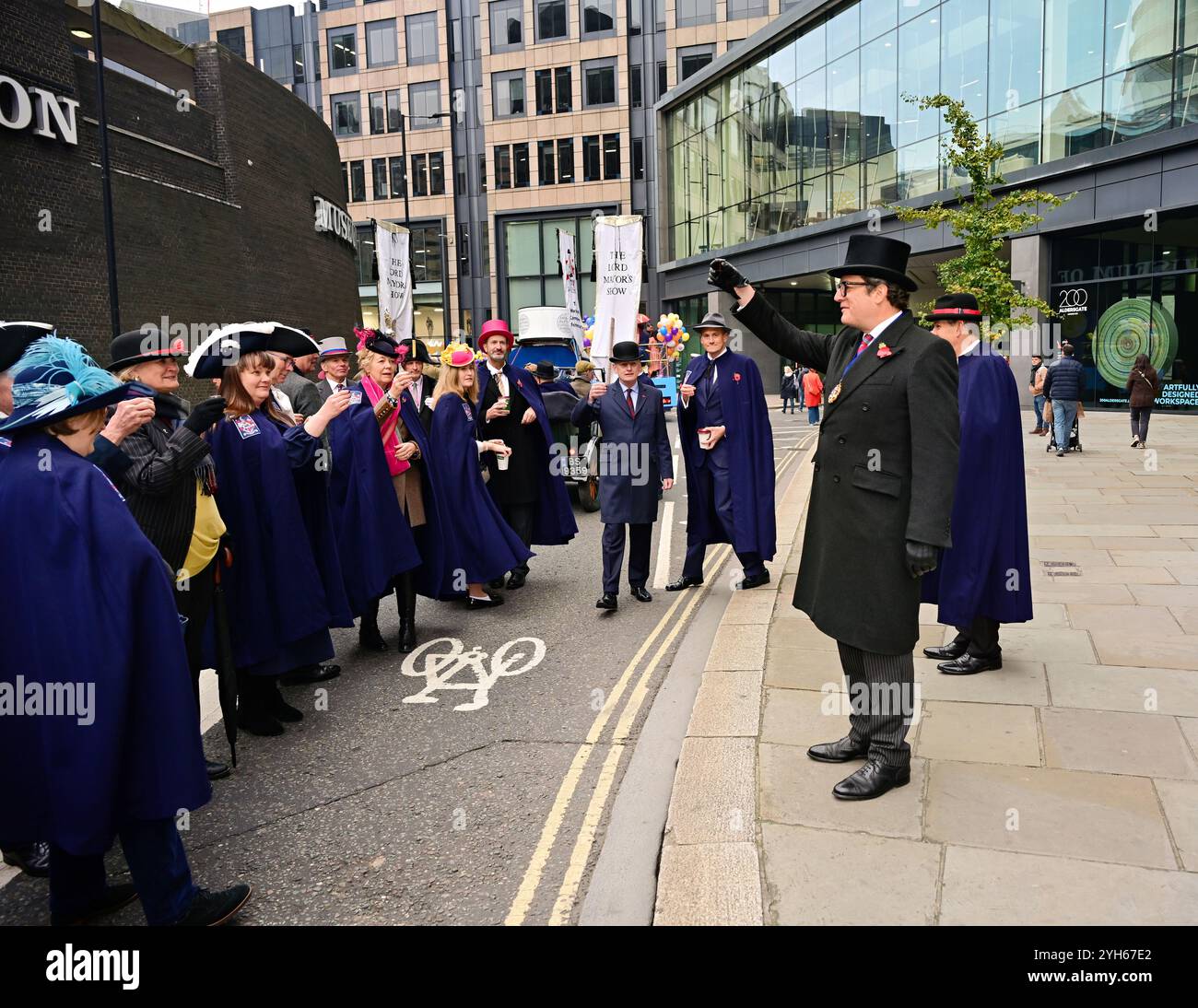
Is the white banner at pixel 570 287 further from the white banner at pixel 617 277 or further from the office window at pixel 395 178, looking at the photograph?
the office window at pixel 395 178

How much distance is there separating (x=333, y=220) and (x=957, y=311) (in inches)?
1090

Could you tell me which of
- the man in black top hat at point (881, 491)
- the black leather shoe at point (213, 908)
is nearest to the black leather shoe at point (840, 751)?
the man in black top hat at point (881, 491)

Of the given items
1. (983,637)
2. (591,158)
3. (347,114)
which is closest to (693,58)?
(591,158)

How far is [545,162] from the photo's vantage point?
5106 centimetres

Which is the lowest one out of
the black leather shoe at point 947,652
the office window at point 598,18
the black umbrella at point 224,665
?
the black leather shoe at point 947,652

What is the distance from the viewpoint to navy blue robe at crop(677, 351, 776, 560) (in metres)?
7.38

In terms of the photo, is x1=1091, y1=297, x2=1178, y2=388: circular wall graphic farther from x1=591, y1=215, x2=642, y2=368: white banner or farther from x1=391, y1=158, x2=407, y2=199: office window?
x1=391, y1=158, x2=407, y2=199: office window

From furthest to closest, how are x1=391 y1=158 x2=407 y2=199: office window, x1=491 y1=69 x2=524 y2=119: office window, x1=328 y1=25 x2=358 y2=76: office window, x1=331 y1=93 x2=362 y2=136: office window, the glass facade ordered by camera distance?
x1=328 y1=25 x2=358 y2=76: office window → x1=331 y1=93 x2=362 y2=136: office window → x1=391 y1=158 x2=407 y2=199: office window → x1=491 y1=69 x2=524 y2=119: office window → the glass facade

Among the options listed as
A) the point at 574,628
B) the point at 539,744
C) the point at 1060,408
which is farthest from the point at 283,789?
the point at 1060,408

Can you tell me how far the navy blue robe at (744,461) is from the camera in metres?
7.38

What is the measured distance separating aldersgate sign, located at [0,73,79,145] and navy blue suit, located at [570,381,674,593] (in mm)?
14190

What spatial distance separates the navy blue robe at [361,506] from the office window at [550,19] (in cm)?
5092

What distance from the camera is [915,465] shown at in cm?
358

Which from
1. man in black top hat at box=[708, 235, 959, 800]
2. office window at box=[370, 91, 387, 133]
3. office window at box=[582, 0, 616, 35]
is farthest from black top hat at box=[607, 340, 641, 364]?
office window at box=[370, 91, 387, 133]
